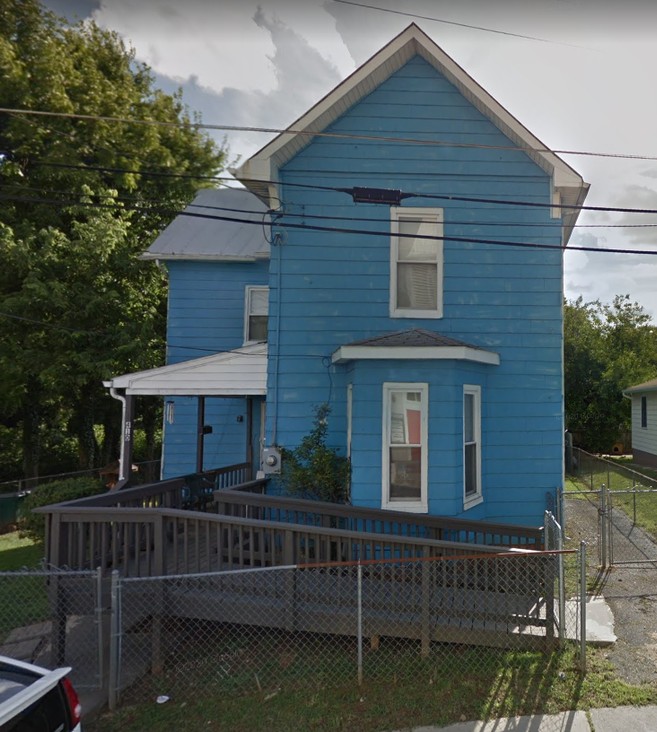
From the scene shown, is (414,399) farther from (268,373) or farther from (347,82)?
(347,82)

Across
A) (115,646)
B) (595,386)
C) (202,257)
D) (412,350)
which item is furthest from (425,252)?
(595,386)

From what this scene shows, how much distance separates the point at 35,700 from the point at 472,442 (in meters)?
6.09

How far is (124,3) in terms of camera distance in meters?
5.66

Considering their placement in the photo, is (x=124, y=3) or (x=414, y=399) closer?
(x=124, y=3)

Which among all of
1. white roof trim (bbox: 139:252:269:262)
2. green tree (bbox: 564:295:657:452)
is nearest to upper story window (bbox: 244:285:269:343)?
white roof trim (bbox: 139:252:269:262)

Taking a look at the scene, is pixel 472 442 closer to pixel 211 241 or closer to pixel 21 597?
pixel 21 597

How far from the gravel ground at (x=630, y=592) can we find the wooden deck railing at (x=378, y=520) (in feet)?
3.90

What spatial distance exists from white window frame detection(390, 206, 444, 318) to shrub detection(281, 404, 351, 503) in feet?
7.60

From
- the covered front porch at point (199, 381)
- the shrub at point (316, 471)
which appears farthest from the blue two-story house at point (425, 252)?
the covered front porch at point (199, 381)

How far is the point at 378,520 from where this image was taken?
258 inches

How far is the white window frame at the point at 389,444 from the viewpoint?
6.84 m

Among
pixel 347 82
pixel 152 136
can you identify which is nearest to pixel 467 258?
pixel 347 82

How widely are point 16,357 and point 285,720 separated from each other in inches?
557

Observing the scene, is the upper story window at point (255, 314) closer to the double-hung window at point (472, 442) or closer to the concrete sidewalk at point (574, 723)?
the double-hung window at point (472, 442)
